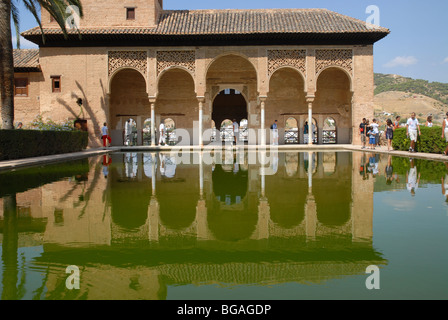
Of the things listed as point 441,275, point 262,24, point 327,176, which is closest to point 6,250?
point 441,275

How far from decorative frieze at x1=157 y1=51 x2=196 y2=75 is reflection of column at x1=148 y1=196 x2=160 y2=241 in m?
15.4

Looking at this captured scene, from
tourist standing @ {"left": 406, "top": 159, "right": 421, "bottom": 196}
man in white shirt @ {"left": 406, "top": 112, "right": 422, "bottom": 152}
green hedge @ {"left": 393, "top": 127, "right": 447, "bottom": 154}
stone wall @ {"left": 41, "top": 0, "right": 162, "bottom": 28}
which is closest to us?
tourist standing @ {"left": 406, "top": 159, "right": 421, "bottom": 196}

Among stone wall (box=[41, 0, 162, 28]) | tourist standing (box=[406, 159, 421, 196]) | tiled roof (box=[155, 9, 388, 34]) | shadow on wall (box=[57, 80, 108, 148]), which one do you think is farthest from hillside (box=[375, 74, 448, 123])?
tourist standing (box=[406, 159, 421, 196])

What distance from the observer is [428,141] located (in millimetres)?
13289

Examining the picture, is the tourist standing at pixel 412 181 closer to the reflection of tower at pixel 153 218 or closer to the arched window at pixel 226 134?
the reflection of tower at pixel 153 218

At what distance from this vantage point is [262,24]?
20141 millimetres

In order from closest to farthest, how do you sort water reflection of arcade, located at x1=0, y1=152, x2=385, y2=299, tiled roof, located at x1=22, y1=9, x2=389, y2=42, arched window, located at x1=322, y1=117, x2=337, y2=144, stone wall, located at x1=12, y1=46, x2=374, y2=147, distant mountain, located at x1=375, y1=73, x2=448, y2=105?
water reflection of arcade, located at x1=0, y1=152, x2=385, y2=299, tiled roof, located at x1=22, y1=9, x2=389, y2=42, stone wall, located at x1=12, y1=46, x2=374, y2=147, arched window, located at x1=322, y1=117, x2=337, y2=144, distant mountain, located at x1=375, y1=73, x2=448, y2=105

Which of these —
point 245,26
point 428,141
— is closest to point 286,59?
point 245,26

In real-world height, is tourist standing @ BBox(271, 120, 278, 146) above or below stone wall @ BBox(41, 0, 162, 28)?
below

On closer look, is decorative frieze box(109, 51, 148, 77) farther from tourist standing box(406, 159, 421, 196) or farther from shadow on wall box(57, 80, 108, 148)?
tourist standing box(406, 159, 421, 196)

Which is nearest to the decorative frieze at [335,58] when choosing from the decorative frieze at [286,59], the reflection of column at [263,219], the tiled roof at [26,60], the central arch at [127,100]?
the decorative frieze at [286,59]

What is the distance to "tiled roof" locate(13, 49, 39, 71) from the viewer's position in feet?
65.5

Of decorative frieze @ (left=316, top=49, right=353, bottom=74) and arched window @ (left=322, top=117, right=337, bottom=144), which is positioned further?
arched window @ (left=322, top=117, right=337, bottom=144)

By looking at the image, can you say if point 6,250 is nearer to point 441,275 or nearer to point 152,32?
point 441,275
